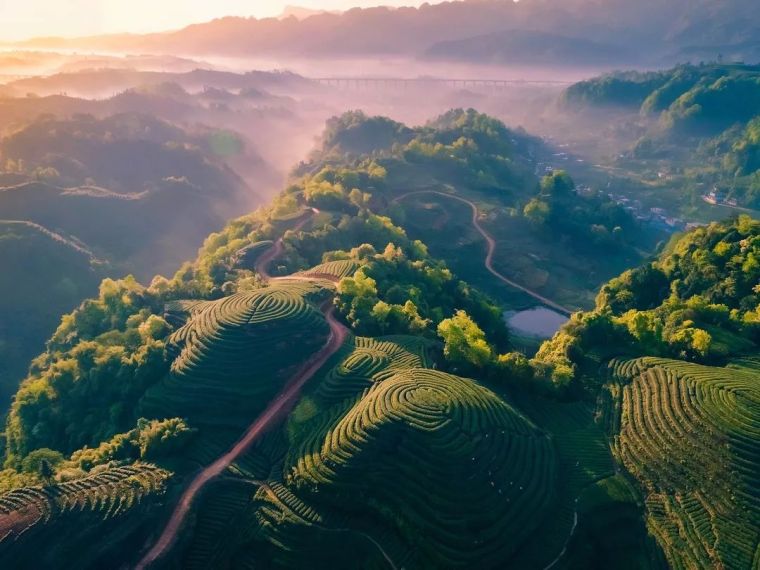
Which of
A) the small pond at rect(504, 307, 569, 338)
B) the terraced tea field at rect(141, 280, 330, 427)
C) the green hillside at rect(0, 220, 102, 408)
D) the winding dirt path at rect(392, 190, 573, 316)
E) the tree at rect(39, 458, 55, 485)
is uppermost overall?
the terraced tea field at rect(141, 280, 330, 427)

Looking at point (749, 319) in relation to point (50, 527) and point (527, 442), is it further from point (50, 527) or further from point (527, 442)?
point (50, 527)

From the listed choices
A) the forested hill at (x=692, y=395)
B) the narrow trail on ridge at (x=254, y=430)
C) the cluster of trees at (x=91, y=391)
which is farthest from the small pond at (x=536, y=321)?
the cluster of trees at (x=91, y=391)

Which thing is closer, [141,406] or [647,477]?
[647,477]

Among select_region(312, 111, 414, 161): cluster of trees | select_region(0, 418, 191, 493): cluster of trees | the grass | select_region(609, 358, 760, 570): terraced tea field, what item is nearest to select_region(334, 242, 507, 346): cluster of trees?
the grass

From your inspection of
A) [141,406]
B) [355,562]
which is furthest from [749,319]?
[141,406]

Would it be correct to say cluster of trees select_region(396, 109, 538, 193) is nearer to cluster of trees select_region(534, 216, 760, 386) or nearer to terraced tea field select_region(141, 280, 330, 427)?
cluster of trees select_region(534, 216, 760, 386)

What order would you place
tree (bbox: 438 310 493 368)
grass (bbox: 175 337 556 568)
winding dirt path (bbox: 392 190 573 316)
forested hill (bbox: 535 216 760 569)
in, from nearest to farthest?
grass (bbox: 175 337 556 568) < forested hill (bbox: 535 216 760 569) < tree (bbox: 438 310 493 368) < winding dirt path (bbox: 392 190 573 316)

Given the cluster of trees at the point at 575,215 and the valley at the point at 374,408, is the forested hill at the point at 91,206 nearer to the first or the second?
the valley at the point at 374,408
